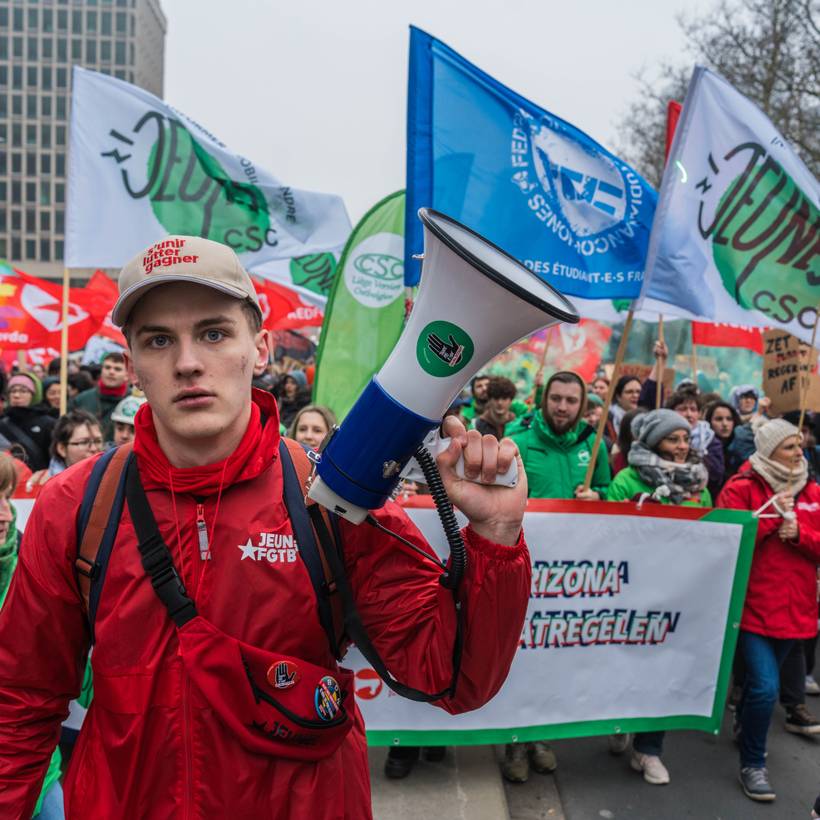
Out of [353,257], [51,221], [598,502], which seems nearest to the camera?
[598,502]

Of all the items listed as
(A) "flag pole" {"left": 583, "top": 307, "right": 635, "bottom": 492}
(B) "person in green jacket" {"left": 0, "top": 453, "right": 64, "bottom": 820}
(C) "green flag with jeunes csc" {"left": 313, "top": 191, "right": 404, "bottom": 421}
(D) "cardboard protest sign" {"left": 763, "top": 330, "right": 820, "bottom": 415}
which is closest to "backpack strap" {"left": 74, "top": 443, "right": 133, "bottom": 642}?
(B) "person in green jacket" {"left": 0, "top": 453, "right": 64, "bottom": 820}

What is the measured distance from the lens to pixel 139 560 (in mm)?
1512

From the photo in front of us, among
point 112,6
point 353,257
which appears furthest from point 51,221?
point 353,257

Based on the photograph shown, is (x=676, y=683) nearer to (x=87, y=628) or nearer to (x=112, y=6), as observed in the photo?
A: (x=87, y=628)

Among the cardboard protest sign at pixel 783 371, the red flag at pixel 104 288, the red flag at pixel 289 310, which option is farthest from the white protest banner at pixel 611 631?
the red flag at pixel 104 288

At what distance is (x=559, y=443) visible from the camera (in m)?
4.70

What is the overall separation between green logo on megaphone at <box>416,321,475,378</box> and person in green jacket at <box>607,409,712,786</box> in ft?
9.76

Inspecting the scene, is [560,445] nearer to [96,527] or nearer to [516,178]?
[516,178]

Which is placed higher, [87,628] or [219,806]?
[87,628]

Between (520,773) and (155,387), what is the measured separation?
10.2ft

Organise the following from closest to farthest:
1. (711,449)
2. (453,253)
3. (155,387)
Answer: (453,253)
(155,387)
(711,449)

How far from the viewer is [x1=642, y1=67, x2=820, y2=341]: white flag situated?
14.2ft

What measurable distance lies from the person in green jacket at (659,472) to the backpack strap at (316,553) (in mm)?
2783

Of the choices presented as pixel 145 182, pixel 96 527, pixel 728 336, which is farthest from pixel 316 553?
pixel 728 336
